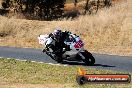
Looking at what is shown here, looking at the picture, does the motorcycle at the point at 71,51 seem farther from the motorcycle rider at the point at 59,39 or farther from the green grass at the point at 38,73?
the green grass at the point at 38,73

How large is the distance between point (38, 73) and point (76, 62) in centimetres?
396

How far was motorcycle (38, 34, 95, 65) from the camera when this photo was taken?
65.3 feet

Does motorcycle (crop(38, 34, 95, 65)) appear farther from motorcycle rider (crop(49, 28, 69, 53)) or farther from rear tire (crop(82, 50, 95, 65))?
motorcycle rider (crop(49, 28, 69, 53))

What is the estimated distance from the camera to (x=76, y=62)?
21094mm

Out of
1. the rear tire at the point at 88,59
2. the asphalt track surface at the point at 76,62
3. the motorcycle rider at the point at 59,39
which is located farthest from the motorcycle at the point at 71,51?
the asphalt track surface at the point at 76,62

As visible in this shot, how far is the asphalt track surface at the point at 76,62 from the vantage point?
783 inches

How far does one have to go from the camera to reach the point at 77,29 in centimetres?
2972

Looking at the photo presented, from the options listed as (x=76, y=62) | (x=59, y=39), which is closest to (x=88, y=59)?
(x=76, y=62)

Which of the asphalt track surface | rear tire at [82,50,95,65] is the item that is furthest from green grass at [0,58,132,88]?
the asphalt track surface

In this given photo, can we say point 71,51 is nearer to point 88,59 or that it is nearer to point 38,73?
point 88,59

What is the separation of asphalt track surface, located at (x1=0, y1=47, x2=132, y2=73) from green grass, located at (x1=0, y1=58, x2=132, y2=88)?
118 cm

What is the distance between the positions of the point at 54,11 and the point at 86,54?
4124cm

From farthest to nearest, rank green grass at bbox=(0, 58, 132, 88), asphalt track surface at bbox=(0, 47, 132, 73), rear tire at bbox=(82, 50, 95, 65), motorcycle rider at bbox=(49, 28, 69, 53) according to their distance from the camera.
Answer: motorcycle rider at bbox=(49, 28, 69, 53)
rear tire at bbox=(82, 50, 95, 65)
asphalt track surface at bbox=(0, 47, 132, 73)
green grass at bbox=(0, 58, 132, 88)

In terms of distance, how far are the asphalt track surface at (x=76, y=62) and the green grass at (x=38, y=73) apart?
118 cm
